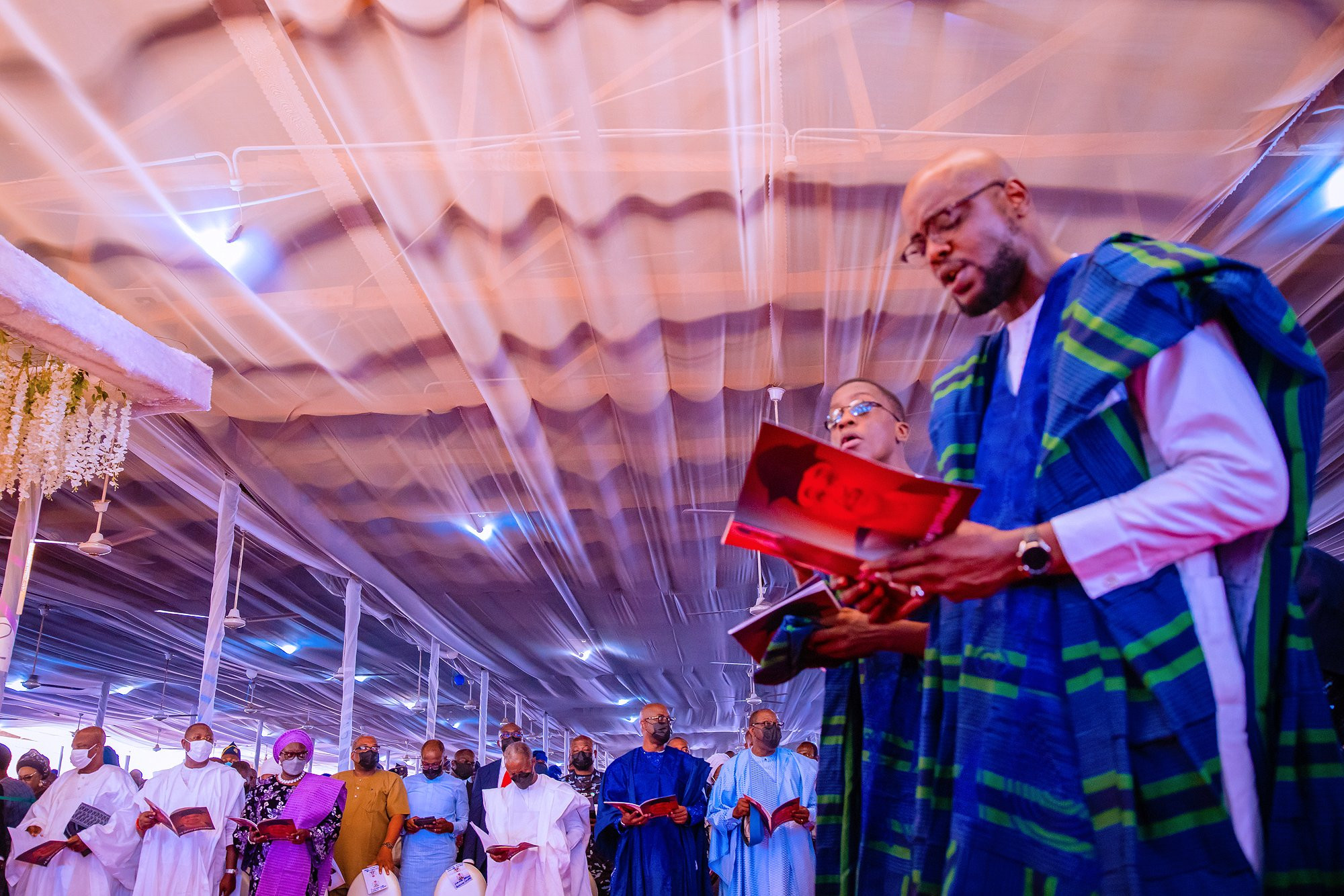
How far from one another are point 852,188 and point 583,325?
5.75 feet

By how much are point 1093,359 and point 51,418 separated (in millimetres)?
4551

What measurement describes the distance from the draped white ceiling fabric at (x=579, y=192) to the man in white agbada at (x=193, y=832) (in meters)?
2.07

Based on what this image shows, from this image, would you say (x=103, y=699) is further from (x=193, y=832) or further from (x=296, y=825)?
(x=193, y=832)

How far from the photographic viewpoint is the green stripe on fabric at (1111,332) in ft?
3.73

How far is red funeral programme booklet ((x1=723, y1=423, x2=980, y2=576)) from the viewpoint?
1.21m

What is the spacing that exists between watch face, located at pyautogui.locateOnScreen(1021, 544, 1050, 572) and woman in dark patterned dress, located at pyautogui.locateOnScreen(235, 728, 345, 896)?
293 inches

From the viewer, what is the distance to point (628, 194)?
157 inches

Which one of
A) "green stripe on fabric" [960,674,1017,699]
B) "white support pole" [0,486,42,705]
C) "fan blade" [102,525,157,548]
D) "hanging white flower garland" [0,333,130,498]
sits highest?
"fan blade" [102,525,157,548]

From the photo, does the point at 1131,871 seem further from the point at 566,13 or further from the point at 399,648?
the point at 399,648

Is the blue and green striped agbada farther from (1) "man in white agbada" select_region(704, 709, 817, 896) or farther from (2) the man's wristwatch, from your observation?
(1) "man in white agbada" select_region(704, 709, 817, 896)

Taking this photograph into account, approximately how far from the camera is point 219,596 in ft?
24.1

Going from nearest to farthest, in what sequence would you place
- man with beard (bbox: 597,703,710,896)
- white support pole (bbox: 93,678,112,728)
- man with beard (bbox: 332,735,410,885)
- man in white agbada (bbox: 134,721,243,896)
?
man in white agbada (bbox: 134,721,243,896)
man with beard (bbox: 597,703,710,896)
man with beard (bbox: 332,735,410,885)
white support pole (bbox: 93,678,112,728)

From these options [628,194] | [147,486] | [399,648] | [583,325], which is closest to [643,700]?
[399,648]

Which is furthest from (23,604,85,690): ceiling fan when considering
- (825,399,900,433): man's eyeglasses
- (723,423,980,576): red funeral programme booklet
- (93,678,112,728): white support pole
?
(723,423,980,576): red funeral programme booklet
